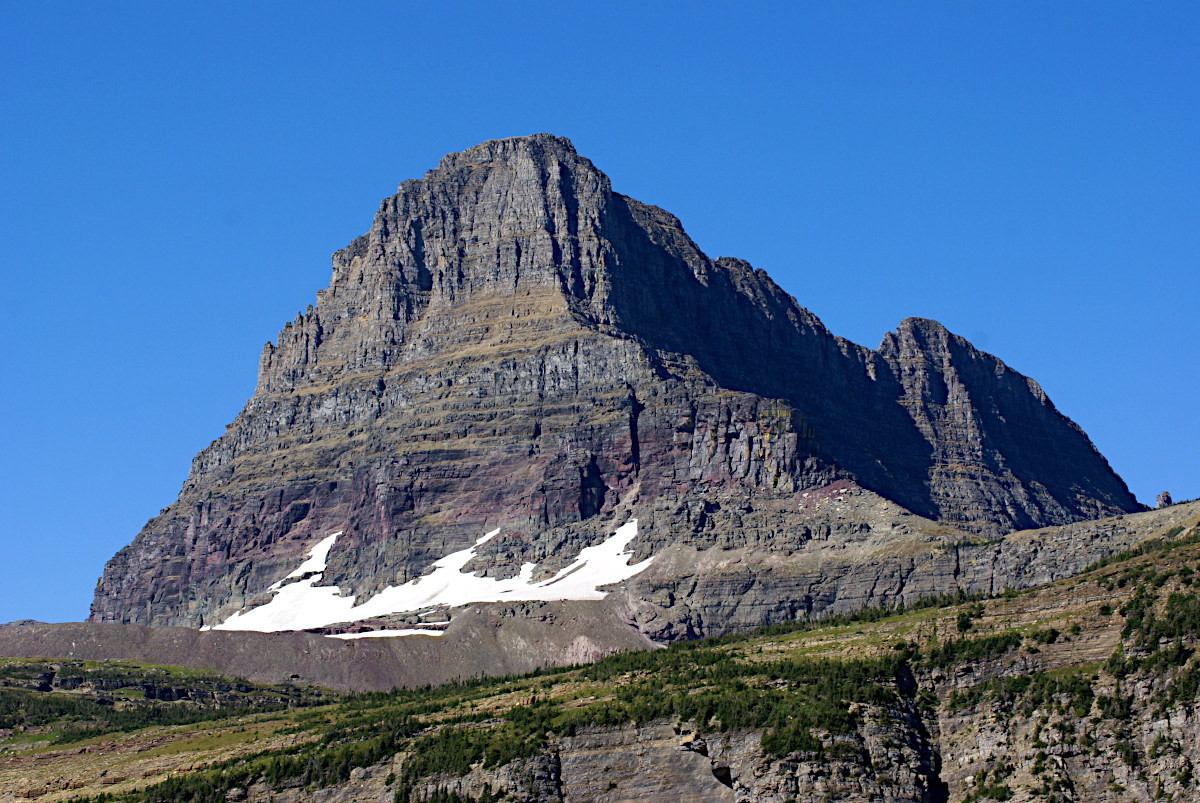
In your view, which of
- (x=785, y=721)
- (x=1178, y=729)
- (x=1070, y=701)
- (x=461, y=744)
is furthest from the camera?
(x=461, y=744)

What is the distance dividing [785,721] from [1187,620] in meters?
36.5

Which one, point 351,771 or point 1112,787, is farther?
point 351,771

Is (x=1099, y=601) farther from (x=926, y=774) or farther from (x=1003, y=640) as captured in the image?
(x=926, y=774)

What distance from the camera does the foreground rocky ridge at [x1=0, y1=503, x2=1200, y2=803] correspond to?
150500 mm

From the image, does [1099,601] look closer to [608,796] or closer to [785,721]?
[785,721]

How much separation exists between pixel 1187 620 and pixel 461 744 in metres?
71.6

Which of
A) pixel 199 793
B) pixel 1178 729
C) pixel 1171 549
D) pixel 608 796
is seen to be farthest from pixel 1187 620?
pixel 199 793

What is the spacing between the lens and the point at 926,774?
523ft

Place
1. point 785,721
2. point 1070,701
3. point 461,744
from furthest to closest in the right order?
point 461,744, point 785,721, point 1070,701

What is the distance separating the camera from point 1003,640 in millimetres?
170125

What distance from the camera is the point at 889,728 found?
538 ft

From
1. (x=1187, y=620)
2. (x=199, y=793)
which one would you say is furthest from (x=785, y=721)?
(x=199, y=793)

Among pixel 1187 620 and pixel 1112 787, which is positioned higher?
pixel 1187 620

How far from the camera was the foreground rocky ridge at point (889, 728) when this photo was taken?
150500 mm
